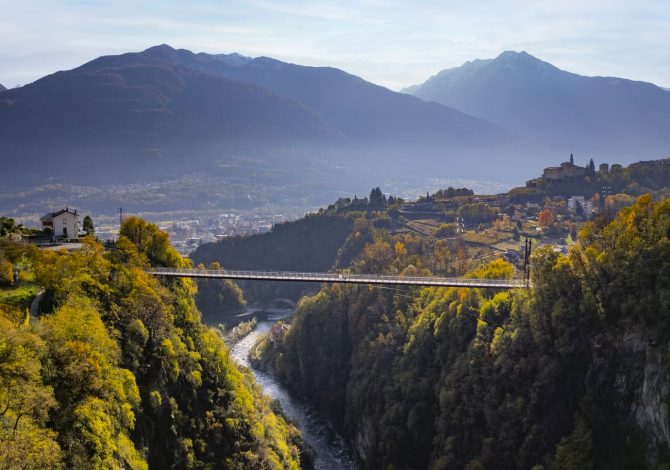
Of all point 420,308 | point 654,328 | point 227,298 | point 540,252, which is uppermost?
point 540,252

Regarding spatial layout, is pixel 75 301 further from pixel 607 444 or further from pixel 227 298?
pixel 227 298

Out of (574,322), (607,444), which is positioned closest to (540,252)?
(574,322)

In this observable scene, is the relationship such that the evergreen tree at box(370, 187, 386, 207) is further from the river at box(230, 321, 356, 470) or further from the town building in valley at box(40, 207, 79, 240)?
the town building in valley at box(40, 207, 79, 240)

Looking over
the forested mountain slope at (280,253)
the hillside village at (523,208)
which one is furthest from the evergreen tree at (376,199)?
the forested mountain slope at (280,253)

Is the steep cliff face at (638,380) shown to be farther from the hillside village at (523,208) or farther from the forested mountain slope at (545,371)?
the hillside village at (523,208)

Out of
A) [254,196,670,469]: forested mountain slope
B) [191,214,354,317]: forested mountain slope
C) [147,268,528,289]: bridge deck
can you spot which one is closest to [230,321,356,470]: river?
[254,196,670,469]: forested mountain slope

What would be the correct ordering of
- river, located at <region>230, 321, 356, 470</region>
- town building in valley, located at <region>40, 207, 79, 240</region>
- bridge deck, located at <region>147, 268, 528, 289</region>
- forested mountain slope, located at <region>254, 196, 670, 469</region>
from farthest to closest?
river, located at <region>230, 321, 356, 470</region> → town building in valley, located at <region>40, 207, 79, 240</region> → bridge deck, located at <region>147, 268, 528, 289</region> → forested mountain slope, located at <region>254, 196, 670, 469</region>
